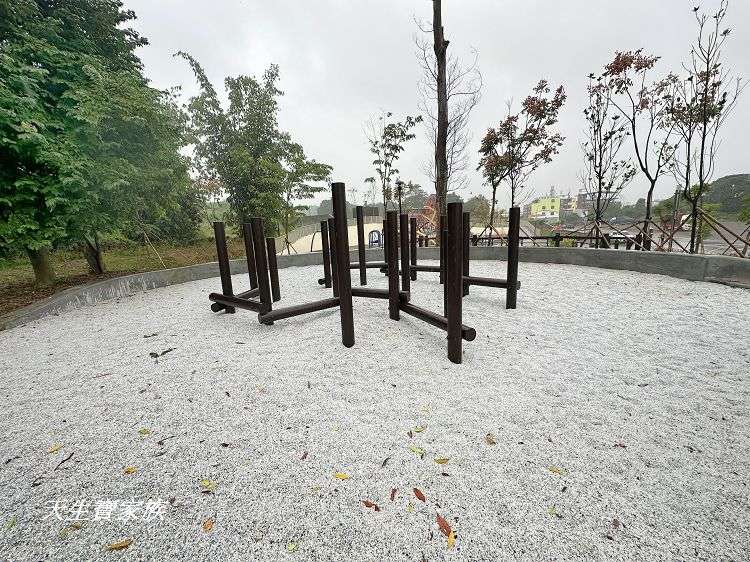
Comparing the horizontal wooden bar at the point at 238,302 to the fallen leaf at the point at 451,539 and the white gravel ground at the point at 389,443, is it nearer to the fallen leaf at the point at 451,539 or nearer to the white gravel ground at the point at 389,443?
the white gravel ground at the point at 389,443

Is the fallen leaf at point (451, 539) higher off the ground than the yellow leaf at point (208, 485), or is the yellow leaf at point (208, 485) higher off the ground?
the yellow leaf at point (208, 485)

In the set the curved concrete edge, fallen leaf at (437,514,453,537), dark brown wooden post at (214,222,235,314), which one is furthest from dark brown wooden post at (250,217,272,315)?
the curved concrete edge

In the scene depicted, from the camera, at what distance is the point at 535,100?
8.58 metres

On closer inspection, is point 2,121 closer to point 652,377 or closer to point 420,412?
point 420,412

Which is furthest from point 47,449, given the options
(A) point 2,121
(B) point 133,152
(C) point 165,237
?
(C) point 165,237

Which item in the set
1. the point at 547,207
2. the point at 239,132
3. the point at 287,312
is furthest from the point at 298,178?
the point at 547,207

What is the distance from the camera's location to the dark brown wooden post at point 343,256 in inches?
100

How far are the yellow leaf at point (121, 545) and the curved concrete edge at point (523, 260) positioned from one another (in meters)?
4.46

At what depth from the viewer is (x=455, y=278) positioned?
2344mm

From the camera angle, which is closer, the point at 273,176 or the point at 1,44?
the point at 1,44

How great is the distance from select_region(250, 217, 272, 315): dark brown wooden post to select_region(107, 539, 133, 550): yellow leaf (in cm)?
226

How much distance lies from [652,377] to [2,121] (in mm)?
7206

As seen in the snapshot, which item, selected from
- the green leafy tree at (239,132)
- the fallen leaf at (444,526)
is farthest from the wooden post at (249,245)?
the green leafy tree at (239,132)
